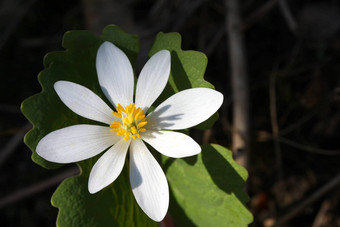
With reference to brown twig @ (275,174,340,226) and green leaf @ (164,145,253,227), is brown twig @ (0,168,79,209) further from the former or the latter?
brown twig @ (275,174,340,226)

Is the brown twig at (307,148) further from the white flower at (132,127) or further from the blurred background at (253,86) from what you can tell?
the white flower at (132,127)

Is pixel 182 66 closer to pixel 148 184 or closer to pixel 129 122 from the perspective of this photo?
pixel 129 122

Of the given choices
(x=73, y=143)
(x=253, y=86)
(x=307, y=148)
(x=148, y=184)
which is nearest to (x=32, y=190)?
(x=73, y=143)

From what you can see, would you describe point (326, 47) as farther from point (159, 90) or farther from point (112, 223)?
point (112, 223)

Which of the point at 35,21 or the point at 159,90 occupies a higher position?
the point at 35,21

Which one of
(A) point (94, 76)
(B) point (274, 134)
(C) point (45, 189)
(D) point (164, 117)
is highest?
(A) point (94, 76)

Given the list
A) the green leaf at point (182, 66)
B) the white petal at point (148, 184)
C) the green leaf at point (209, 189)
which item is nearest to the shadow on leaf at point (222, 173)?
the green leaf at point (209, 189)

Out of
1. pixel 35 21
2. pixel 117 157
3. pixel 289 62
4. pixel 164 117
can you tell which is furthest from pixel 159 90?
pixel 35 21
